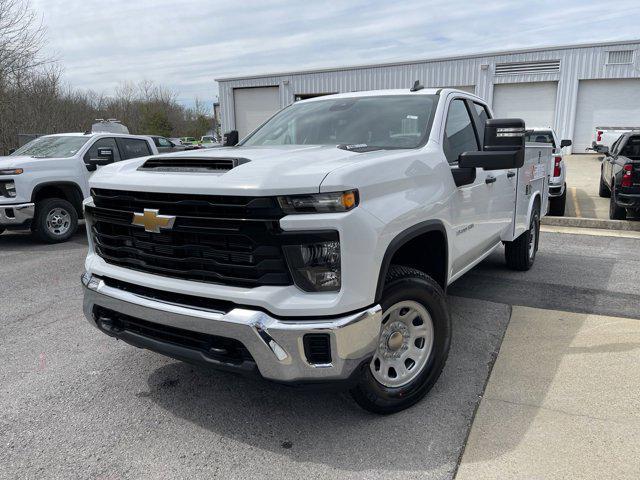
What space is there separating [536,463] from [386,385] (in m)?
0.86

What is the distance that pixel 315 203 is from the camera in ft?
7.93

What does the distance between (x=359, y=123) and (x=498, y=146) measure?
1.10 m

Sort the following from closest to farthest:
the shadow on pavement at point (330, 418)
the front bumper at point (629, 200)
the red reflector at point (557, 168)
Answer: the shadow on pavement at point (330, 418)
the front bumper at point (629, 200)
the red reflector at point (557, 168)

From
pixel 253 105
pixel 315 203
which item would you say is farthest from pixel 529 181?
pixel 253 105

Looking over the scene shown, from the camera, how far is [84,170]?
8.70 m

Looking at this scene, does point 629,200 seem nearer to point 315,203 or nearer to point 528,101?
point 315,203

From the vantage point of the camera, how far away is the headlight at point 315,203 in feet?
7.93

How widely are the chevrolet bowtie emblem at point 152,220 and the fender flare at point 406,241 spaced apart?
112 centimetres

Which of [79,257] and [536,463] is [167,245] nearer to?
[536,463]

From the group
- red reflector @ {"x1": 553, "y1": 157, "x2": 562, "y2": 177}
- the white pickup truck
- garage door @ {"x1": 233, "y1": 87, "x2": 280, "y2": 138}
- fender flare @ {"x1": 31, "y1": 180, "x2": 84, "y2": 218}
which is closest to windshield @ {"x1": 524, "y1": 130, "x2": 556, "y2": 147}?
red reflector @ {"x1": 553, "y1": 157, "x2": 562, "y2": 177}

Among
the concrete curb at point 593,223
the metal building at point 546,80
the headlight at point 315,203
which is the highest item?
the metal building at point 546,80

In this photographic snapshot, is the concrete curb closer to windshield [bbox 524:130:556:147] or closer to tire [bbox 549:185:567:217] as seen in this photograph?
tire [bbox 549:185:567:217]

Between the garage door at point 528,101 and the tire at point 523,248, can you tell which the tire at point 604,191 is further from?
the garage door at point 528,101

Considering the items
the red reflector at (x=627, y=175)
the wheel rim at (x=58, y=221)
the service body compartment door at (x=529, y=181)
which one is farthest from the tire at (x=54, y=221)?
the red reflector at (x=627, y=175)
